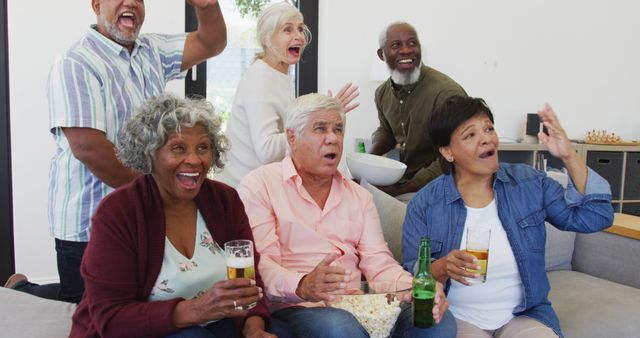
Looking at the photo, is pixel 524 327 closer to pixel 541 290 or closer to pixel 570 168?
pixel 541 290

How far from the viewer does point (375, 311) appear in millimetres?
1698

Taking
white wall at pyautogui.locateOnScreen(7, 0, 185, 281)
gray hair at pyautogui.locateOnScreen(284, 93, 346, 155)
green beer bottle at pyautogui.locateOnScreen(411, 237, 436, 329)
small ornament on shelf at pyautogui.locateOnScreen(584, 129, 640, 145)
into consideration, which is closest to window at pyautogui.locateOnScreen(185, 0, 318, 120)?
white wall at pyautogui.locateOnScreen(7, 0, 185, 281)

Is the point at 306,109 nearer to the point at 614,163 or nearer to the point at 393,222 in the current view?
the point at 393,222

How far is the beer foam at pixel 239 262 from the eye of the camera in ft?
4.60

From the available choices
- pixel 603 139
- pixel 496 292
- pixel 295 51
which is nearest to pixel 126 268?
pixel 496 292

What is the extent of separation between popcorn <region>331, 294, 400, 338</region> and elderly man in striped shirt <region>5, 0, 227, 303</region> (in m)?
0.81

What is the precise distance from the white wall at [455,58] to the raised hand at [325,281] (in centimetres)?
288

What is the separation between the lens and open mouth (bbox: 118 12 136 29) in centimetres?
192

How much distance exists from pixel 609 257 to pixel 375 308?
4.92 ft

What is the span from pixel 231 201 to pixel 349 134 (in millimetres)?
3052

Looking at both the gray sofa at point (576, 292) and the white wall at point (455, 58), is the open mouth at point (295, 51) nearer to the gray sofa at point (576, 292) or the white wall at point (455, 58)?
the gray sofa at point (576, 292)

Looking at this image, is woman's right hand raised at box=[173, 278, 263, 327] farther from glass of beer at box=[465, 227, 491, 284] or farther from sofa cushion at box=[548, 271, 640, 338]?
sofa cushion at box=[548, 271, 640, 338]

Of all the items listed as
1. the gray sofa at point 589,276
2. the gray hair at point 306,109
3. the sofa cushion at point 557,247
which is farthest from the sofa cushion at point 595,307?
the gray hair at point 306,109

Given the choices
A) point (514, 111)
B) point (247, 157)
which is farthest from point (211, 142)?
point (514, 111)
